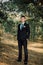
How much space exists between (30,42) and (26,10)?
8.32 meters

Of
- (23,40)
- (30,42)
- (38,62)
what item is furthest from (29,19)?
(30,42)

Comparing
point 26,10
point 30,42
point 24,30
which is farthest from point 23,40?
point 30,42

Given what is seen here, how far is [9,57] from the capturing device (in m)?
12.1

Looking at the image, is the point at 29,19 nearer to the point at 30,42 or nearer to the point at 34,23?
the point at 34,23

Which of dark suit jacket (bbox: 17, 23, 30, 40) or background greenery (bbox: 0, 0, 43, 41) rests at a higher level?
background greenery (bbox: 0, 0, 43, 41)

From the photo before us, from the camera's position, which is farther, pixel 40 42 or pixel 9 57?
pixel 40 42

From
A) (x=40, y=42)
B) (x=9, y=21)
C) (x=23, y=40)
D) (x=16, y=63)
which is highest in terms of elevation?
(x=9, y=21)

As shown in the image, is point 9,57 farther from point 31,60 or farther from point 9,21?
point 9,21

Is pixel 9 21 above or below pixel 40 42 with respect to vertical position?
above

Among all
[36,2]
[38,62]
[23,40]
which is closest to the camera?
[23,40]

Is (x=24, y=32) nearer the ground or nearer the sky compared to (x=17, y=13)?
nearer the ground

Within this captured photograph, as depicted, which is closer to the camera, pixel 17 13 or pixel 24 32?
pixel 24 32

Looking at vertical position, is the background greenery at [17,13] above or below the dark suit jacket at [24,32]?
above

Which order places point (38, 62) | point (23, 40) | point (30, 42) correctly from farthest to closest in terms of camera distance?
point (30, 42) → point (38, 62) → point (23, 40)
